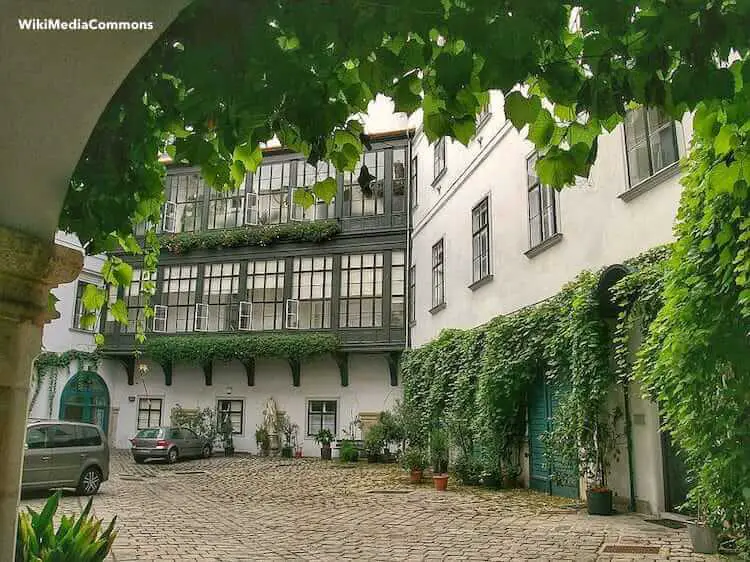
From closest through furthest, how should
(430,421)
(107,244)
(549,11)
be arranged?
(549,11) → (107,244) → (430,421)

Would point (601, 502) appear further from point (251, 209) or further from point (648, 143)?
point (251, 209)

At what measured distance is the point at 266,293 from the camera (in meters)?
25.8

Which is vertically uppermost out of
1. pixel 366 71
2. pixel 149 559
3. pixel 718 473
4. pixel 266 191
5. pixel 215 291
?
pixel 266 191

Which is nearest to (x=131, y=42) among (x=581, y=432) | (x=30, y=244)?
(x=30, y=244)

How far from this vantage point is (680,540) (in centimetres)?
774

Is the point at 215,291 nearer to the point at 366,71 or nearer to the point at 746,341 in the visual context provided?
the point at 746,341

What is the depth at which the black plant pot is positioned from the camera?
32.1 feet

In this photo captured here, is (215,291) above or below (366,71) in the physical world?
above

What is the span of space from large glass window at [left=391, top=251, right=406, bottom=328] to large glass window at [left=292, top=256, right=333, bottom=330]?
2.51 metres

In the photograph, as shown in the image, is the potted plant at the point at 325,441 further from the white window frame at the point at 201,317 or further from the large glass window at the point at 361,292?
the white window frame at the point at 201,317

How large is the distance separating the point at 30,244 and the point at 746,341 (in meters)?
5.75

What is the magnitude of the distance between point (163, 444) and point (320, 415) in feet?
18.8

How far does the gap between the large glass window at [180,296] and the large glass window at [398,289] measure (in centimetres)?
829

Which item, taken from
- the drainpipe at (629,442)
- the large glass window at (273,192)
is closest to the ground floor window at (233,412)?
the large glass window at (273,192)
